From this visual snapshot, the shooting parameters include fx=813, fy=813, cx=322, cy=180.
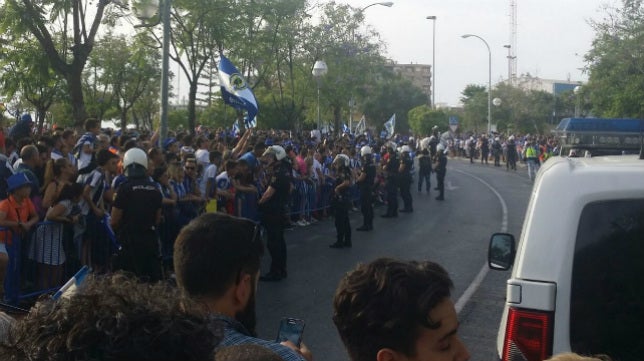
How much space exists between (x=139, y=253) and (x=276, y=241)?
10.6 ft

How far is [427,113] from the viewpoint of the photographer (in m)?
77.4

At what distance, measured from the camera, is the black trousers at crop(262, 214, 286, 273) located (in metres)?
10.9

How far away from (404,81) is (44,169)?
86130mm

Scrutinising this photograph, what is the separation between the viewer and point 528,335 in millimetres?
3566

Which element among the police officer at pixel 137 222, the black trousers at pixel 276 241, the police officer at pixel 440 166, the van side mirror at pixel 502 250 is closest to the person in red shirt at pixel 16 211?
the police officer at pixel 137 222

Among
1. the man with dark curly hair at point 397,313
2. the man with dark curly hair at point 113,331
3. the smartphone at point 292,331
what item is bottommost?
the smartphone at point 292,331

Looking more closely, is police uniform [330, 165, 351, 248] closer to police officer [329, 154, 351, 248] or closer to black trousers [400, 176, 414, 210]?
police officer [329, 154, 351, 248]

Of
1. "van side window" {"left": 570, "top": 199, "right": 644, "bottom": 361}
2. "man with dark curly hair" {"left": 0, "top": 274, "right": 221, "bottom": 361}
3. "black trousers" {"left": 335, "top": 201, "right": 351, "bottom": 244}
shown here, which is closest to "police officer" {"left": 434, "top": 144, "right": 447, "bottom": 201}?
"black trousers" {"left": 335, "top": 201, "right": 351, "bottom": 244}

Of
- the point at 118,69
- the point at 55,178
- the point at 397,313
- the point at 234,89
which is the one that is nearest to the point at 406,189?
the point at 234,89

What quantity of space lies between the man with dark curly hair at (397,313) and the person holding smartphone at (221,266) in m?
0.43

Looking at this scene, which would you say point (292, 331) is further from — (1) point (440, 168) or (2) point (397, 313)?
(1) point (440, 168)

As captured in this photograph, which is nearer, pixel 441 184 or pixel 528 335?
pixel 528 335

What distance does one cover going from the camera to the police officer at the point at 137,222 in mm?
7867

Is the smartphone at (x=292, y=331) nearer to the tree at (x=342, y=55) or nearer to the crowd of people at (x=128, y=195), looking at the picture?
the crowd of people at (x=128, y=195)
